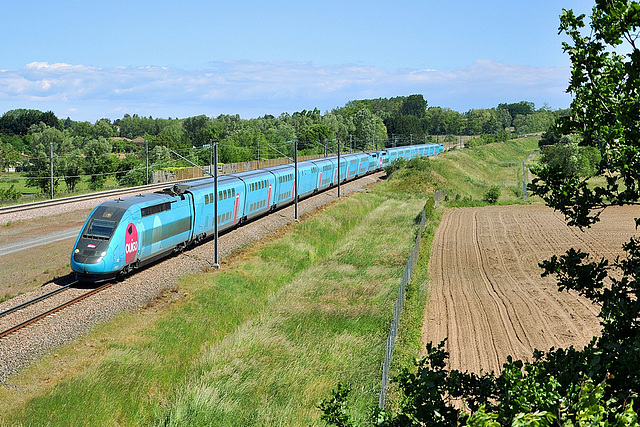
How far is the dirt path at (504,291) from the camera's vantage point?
22.9 m

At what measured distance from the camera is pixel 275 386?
17875 mm

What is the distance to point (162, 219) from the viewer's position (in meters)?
28.2

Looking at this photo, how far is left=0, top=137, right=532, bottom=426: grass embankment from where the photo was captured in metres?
15.8

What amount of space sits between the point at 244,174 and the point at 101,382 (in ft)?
85.3

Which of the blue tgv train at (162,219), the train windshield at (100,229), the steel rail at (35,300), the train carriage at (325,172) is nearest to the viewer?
the steel rail at (35,300)

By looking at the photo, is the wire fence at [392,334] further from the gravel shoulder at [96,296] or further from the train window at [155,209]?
the train window at [155,209]

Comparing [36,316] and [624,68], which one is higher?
[624,68]

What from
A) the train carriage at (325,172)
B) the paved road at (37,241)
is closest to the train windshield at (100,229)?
the paved road at (37,241)

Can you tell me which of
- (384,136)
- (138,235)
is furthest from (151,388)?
(384,136)

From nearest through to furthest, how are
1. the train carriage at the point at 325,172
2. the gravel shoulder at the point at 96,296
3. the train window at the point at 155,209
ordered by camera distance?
1. the gravel shoulder at the point at 96,296
2. the train window at the point at 155,209
3. the train carriage at the point at 325,172

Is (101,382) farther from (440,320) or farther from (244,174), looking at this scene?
(244,174)

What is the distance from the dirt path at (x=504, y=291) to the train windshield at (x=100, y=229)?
14321 millimetres

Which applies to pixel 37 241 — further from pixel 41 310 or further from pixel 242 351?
pixel 242 351

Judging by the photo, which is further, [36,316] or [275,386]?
[36,316]
